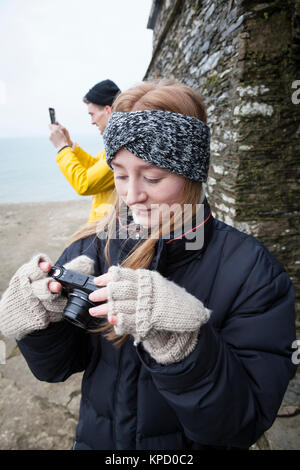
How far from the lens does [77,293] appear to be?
0.94 metres

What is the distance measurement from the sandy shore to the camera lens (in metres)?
4.72

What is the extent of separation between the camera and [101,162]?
254 cm

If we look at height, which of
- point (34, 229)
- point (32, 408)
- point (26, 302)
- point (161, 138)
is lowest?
point (34, 229)

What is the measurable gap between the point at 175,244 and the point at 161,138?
18.4 inches

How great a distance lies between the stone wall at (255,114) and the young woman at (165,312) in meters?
1.63

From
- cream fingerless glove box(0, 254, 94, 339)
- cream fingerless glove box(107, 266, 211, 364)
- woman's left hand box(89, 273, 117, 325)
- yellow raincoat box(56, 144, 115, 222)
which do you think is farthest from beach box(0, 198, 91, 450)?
cream fingerless glove box(107, 266, 211, 364)

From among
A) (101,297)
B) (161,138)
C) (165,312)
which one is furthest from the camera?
(161,138)

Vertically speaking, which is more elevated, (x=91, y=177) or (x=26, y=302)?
(x=91, y=177)

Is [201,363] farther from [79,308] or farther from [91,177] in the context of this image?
[91,177]

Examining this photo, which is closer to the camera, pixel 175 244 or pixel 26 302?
pixel 26 302

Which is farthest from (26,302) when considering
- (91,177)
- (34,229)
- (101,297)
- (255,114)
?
(34,229)

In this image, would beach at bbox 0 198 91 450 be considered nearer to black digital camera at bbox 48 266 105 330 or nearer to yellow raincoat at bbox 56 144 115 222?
yellow raincoat at bbox 56 144 115 222
